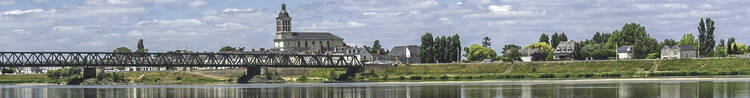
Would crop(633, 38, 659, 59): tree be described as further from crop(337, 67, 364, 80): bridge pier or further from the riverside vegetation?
crop(337, 67, 364, 80): bridge pier

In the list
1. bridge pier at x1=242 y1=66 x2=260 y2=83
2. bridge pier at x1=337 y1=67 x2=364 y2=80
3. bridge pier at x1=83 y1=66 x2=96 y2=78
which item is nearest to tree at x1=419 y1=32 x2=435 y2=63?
bridge pier at x1=337 y1=67 x2=364 y2=80

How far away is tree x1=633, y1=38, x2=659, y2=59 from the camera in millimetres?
189000

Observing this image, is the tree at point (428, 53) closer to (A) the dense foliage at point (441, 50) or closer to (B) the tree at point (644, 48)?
(A) the dense foliage at point (441, 50)

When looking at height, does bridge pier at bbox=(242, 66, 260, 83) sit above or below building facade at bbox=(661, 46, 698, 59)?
below

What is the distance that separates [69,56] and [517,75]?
65.6 metres

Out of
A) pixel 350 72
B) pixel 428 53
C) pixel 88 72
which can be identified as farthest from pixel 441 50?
pixel 88 72

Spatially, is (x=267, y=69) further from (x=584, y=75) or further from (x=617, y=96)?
(x=617, y=96)

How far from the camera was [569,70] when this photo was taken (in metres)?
164

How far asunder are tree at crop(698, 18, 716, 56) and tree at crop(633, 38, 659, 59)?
1002cm

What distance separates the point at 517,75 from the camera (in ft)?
531

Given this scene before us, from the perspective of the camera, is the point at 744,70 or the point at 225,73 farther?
the point at 225,73

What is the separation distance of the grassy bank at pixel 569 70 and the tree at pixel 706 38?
21.1m

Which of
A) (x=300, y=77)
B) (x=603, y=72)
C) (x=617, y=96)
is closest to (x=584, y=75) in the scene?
(x=603, y=72)

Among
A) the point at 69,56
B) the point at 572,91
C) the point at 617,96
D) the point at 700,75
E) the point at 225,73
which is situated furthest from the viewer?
the point at 225,73
